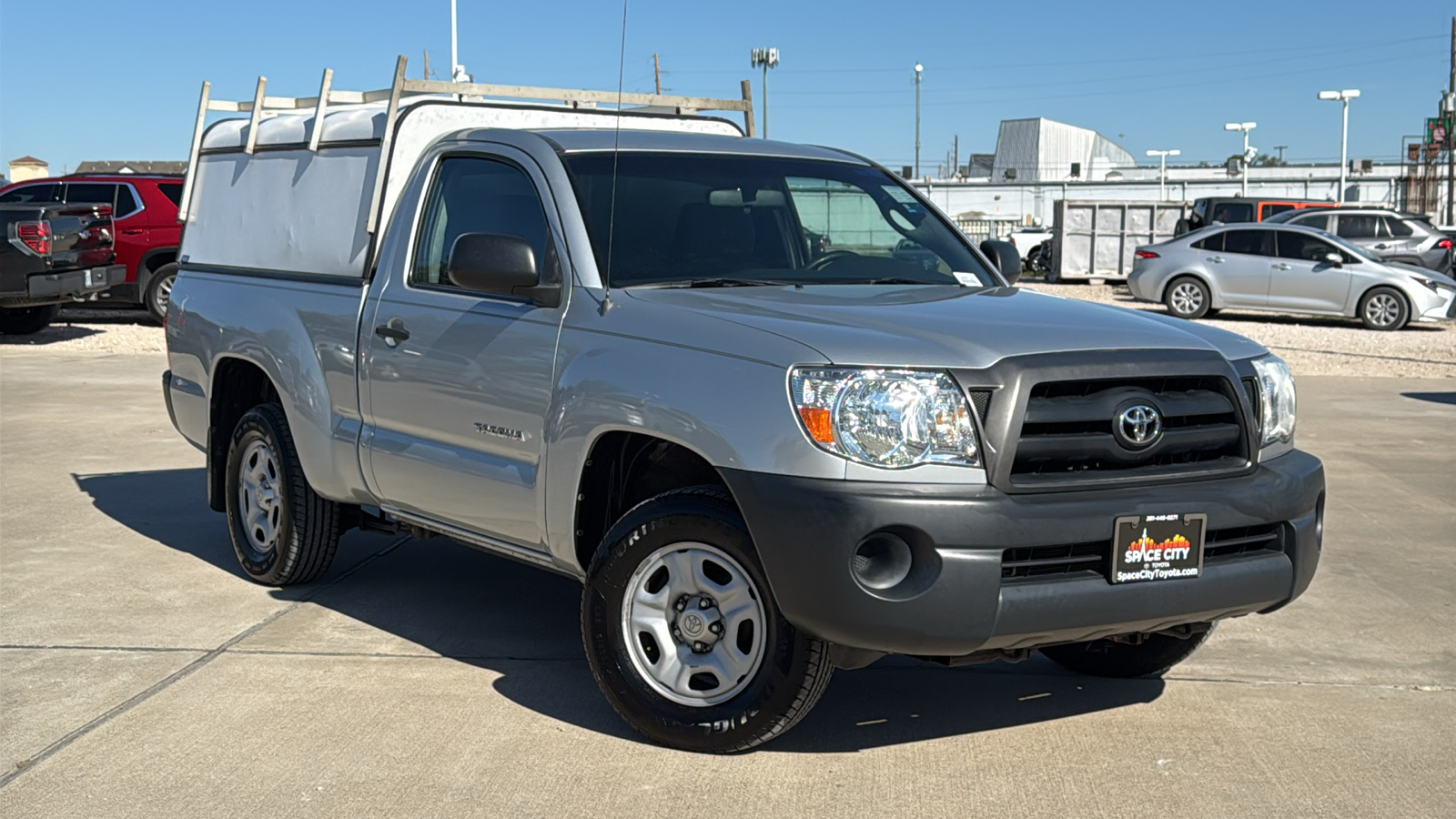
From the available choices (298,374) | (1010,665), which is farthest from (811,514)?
(298,374)

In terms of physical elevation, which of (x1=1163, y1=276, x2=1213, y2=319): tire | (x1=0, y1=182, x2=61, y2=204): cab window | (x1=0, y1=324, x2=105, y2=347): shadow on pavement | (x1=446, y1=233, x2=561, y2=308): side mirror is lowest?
(x1=0, y1=324, x2=105, y2=347): shadow on pavement

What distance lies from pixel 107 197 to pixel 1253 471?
60.8 ft

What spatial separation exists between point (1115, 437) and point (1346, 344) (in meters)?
16.9

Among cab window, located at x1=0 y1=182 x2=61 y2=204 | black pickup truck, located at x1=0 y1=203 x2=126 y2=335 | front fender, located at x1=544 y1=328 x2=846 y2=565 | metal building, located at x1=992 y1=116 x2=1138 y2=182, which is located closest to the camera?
front fender, located at x1=544 y1=328 x2=846 y2=565

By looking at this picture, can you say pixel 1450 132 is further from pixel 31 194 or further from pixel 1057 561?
pixel 1057 561

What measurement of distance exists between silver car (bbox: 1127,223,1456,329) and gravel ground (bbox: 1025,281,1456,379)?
33cm

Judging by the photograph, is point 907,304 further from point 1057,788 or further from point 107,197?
point 107,197

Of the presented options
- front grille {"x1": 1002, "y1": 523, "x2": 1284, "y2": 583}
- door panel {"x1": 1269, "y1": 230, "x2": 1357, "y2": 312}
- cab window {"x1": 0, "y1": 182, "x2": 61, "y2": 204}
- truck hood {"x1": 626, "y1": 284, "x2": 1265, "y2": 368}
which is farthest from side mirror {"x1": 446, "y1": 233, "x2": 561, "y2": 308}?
door panel {"x1": 1269, "y1": 230, "x2": 1357, "y2": 312}

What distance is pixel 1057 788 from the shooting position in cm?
417

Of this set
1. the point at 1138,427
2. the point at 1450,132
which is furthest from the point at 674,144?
the point at 1450,132

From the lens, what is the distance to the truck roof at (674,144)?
5.35m

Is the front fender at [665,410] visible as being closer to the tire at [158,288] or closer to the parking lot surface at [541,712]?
the parking lot surface at [541,712]

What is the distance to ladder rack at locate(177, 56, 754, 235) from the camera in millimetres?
5930

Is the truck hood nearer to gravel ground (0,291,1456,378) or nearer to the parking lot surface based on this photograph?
the parking lot surface
